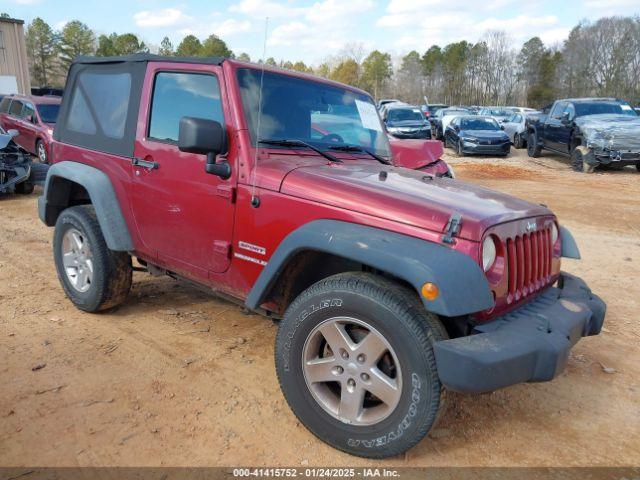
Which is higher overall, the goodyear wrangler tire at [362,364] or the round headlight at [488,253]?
the round headlight at [488,253]

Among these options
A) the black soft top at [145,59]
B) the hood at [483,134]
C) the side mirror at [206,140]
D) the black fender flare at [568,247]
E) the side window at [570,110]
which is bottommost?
the hood at [483,134]

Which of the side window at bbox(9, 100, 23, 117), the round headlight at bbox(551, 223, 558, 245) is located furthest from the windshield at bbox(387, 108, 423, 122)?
the round headlight at bbox(551, 223, 558, 245)

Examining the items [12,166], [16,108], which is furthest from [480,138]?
[12,166]

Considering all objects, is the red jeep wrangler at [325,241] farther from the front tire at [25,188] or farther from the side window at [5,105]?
the side window at [5,105]

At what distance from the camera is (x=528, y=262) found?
2889 mm

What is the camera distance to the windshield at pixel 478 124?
1920cm

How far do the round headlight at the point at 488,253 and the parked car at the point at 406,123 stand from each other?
54.7 ft

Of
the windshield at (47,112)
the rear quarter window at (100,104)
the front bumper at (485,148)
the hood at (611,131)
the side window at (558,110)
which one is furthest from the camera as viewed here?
the front bumper at (485,148)

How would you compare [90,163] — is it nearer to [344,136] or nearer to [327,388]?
[344,136]

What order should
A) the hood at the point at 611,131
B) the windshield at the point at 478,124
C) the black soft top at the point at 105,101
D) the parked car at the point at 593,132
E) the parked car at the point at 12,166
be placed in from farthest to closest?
1. the windshield at the point at 478,124
2. the parked car at the point at 593,132
3. the hood at the point at 611,131
4. the parked car at the point at 12,166
5. the black soft top at the point at 105,101

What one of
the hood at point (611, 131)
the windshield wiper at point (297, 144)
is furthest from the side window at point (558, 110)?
the windshield wiper at point (297, 144)

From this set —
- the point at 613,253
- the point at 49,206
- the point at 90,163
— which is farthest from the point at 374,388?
the point at 613,253

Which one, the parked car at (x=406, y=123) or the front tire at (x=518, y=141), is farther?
the front tire at (x=518, y=141)

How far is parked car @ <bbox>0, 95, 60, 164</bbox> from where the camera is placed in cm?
1260
